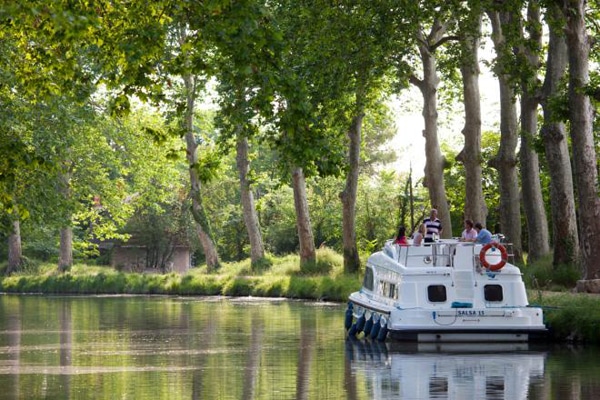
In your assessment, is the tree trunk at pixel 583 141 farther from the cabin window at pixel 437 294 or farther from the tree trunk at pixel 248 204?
the tree trunk at pixel 248 204

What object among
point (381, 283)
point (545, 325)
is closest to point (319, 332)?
point (381, 283)

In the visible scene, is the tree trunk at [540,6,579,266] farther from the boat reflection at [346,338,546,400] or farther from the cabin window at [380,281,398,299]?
the boat reflection at [346,338,546,400]

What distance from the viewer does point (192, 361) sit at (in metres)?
25.4

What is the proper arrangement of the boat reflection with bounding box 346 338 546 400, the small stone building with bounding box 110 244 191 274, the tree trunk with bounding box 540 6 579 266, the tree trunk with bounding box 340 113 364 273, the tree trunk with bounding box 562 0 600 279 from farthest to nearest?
the small stone building with bounding box 110 244 191 274 → the tree trunk with bounding box 340 113 364 273 → the tree trunk with bounding box 540 6 579 266 → the tree trunk with bounding box 562 0 600 279 → the boat reflection with bounding box 346 338 546 400

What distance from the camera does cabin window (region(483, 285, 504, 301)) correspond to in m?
29.0

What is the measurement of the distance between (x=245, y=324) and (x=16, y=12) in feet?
75.2

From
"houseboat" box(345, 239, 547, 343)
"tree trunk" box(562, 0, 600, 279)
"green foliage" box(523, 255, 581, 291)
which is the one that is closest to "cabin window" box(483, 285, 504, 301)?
→ "houseboat" box(345, 239, 547, 343)

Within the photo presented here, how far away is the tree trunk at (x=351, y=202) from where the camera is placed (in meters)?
53.2

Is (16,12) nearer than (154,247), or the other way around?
(16,12)

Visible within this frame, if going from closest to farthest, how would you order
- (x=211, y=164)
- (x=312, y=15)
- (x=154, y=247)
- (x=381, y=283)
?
(x=211, y=164)
(x=381, y=283)
(x=312, y=15)
(x=154, y=247)

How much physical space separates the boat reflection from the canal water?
0.02 meters

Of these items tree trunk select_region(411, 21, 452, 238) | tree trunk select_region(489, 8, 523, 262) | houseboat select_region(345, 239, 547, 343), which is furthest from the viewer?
tree trunk select_region(411, 21, 452, 238)

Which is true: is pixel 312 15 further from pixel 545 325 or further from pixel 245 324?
pixel 545 325

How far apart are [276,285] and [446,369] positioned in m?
29.6
